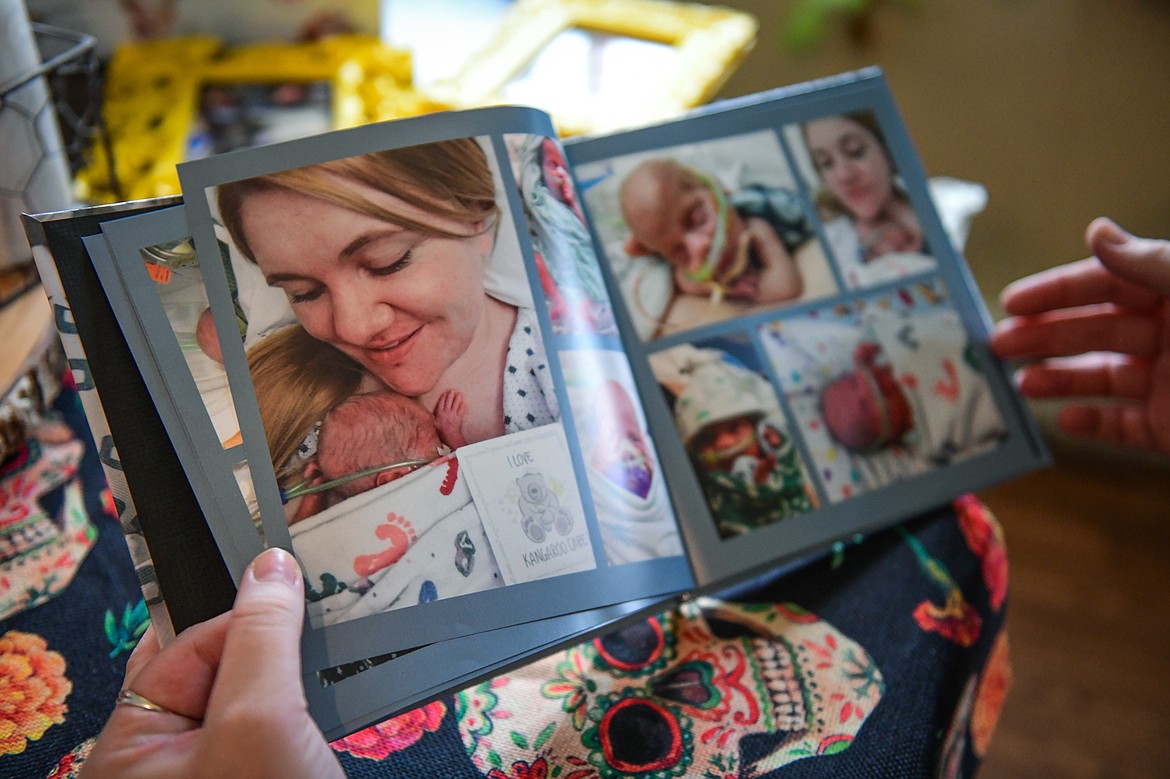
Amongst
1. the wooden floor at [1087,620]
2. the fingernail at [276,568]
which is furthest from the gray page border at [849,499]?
the wooden floor at [1087,620]

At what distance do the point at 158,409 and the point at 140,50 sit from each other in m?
0.54

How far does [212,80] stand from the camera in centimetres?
76

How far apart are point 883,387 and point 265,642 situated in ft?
1.34

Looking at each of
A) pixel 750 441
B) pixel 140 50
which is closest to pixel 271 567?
pixel 750 441

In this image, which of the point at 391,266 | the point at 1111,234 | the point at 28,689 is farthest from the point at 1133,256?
the point at 28,689

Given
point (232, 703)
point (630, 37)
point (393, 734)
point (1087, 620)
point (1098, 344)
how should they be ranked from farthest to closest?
point (1087, 620)
point (630, 37)
point (1098, 344)
point (393, 734)
point (232, 703)

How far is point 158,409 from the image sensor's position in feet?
1.29

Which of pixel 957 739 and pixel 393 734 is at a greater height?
pixel 393 734

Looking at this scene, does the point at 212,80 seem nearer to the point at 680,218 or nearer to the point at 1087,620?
the point at 680,218

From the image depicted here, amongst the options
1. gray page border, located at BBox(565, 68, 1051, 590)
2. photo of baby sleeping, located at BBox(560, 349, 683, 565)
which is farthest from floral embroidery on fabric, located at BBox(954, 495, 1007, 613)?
photo of baby sleeping, located at BBox(560, 349, 683, 565)

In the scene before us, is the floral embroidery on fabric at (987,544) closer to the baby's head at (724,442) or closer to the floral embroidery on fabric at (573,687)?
the baby's head at (724,442)

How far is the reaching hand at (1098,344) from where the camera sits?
657 mm

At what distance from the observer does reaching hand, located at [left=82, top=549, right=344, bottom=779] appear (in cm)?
32

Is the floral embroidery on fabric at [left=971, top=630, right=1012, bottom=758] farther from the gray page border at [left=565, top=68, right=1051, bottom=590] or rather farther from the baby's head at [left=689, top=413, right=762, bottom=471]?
the baby's head at [left=689, top=413, right=762, bottom=471]
